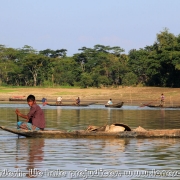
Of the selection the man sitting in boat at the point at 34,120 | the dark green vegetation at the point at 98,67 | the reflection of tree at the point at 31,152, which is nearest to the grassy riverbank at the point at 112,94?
the dark green vegetation at the point at 98,67

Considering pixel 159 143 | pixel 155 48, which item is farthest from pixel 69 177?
pixel 155 48

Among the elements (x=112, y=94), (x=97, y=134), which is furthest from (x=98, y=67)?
(x=97, y=134)

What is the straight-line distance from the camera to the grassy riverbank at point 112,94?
48.9 meters

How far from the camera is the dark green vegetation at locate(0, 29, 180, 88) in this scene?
56.1 metres

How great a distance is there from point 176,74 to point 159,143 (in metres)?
41.7

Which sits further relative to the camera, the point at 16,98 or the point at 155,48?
the point at 155,48

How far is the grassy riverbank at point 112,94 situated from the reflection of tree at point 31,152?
32.2 metres

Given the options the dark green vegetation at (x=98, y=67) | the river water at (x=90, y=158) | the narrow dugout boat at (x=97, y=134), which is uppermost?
the dark green vegetation at (x=98, y=67)

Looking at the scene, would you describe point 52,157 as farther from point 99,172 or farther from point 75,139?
point 75,139

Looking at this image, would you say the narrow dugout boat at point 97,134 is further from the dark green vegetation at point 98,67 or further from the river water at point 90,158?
the dark green vegetation at point 98,67

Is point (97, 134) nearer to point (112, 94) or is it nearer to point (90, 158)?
point (90, 158)

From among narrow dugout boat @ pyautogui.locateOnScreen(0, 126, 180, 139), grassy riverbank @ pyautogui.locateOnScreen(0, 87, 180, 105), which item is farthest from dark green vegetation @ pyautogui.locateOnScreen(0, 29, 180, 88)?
narrow dugout boat @ pyautogui.locateOnScreen(0, 126, 180, 139)

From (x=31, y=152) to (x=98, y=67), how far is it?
57270mm

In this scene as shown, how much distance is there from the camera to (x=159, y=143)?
14.7 metres
